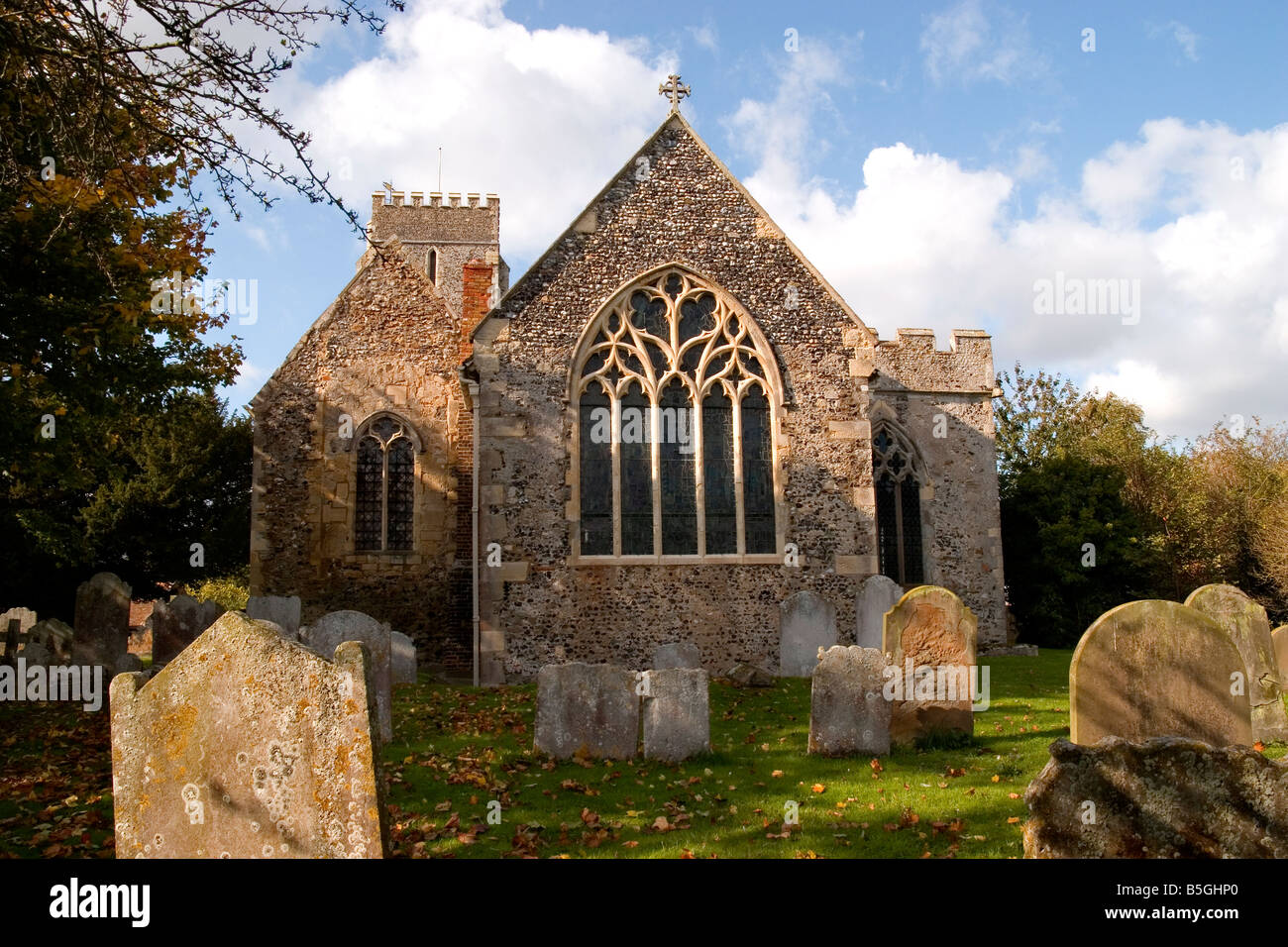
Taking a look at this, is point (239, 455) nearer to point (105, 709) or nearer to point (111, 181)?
point (105, 709)

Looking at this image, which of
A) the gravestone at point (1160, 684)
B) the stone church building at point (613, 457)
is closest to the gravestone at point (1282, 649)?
the gravestone at point (1160, 684)

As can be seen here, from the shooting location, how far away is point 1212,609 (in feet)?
29.6

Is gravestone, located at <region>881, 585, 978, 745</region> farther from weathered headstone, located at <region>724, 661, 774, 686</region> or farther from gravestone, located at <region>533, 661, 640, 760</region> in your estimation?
weathered headstone, located at <region>724, 661, 774, 686</region>

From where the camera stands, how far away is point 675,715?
26.8 feet

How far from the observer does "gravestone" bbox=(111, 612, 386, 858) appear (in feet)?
13.3

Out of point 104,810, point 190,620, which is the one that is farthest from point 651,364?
point 104,810

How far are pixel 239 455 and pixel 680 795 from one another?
20.4 m

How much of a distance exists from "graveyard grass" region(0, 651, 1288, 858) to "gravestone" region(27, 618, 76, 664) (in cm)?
364

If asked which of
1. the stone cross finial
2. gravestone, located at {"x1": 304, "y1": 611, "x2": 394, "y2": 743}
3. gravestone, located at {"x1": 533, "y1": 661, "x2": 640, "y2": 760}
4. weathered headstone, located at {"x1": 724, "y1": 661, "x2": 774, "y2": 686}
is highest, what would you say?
the stone cross finial

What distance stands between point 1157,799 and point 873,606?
9.45 m

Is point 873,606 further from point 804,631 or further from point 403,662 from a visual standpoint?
point 403,662

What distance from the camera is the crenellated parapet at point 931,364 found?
71.1ft

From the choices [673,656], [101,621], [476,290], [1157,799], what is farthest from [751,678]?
[101,621]

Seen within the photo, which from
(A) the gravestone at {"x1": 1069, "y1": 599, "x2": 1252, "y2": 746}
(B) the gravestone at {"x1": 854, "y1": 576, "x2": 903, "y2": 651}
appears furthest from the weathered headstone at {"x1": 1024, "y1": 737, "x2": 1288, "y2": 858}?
(B) the gravestone at {"x1": 854, "y1": 576, "x2": 903, "y2": 651}
